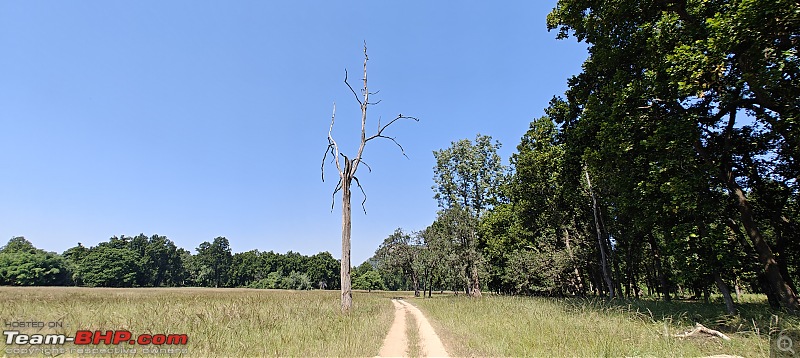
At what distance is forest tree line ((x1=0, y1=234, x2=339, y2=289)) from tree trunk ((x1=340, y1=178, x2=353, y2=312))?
92951 millimetres

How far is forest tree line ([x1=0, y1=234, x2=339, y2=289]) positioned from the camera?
290 ft

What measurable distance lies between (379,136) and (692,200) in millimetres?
12817

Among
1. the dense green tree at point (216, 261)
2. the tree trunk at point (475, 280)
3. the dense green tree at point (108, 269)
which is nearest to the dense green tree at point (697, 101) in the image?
the tree trunk at point (475, 280)

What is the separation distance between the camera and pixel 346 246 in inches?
595

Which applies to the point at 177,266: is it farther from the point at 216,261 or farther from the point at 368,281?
the point at 368,281

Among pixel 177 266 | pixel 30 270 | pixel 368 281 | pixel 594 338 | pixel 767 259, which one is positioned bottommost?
pixel 368 281

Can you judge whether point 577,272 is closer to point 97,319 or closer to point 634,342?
point 634,342

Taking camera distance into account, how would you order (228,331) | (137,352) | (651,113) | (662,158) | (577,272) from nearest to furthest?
(137,352)
(228,331)
(662,158)
(651,113)
(577,272)

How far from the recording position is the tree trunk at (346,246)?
47.4ft

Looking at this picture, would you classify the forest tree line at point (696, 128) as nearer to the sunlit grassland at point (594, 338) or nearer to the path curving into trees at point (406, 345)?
the sunlit grassland at point (594, 338)

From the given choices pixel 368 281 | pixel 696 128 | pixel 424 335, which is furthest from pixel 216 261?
pixel 696 128

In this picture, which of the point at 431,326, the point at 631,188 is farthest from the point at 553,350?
the point at 631,188

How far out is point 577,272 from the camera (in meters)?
27.0

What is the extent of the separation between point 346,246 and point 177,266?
133 metres
